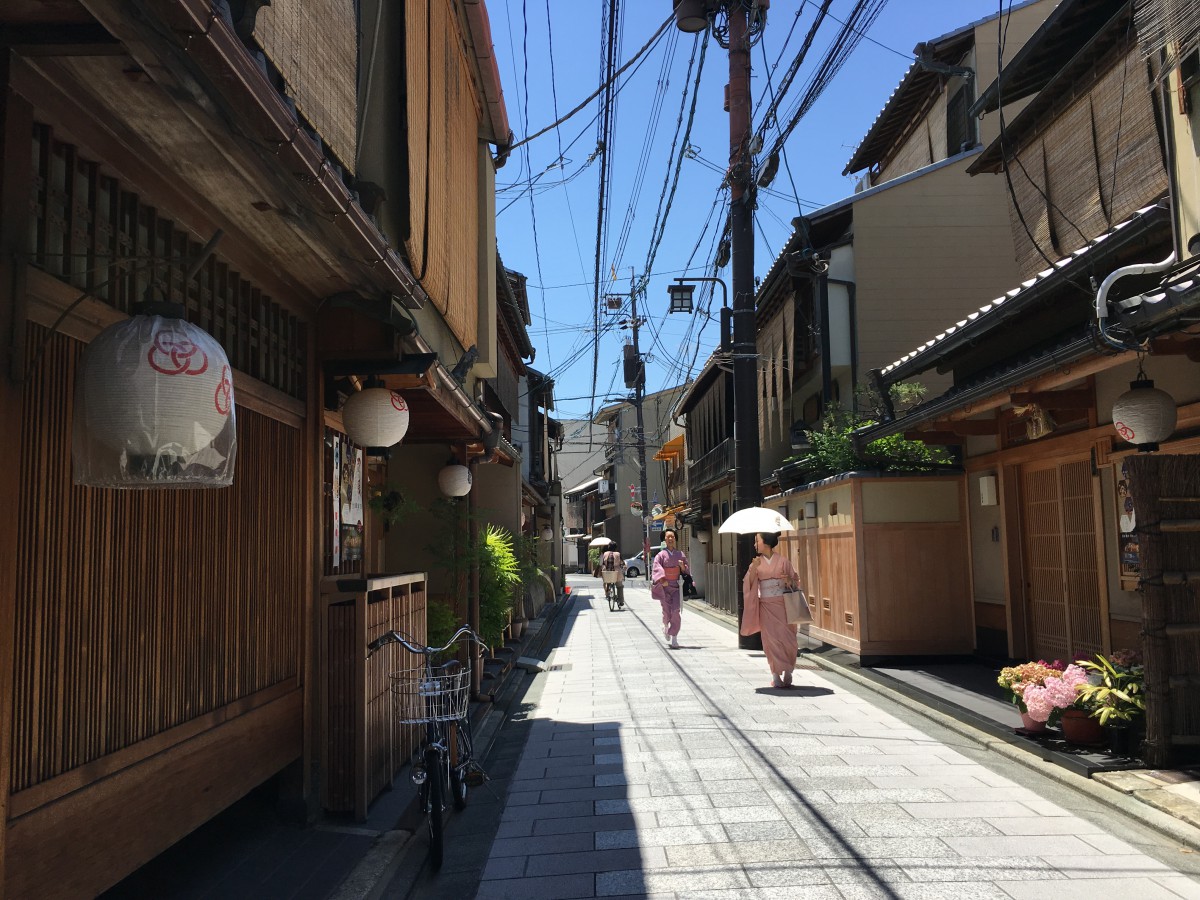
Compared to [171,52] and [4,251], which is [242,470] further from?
[171,52]

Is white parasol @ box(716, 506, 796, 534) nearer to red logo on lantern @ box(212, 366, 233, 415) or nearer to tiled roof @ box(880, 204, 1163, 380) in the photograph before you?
tiled roof @ box(880, 204, 1163, 380)

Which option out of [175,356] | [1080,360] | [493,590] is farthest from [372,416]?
[1080,360]

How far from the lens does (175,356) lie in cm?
335

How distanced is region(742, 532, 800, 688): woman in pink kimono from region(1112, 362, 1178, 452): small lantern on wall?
5253 millimetres

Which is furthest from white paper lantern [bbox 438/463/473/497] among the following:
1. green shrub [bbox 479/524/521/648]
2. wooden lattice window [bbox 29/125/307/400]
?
wooden lattice window [bbox 29/125/307/400]

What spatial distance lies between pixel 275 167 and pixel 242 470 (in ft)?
7.68

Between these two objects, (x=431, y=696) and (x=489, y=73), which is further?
(x=489, y=73)

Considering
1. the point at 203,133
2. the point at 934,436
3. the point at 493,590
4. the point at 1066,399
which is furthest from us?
the point at 934,436

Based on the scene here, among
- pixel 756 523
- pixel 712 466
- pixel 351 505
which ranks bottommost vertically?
pixel 756 523

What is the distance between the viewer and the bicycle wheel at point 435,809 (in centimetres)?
551

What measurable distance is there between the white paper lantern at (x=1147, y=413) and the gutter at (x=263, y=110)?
6.02 meters

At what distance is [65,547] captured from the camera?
12.1 ft

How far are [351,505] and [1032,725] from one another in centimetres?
644

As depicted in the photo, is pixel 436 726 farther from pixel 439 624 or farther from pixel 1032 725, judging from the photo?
pixel 1032 725
